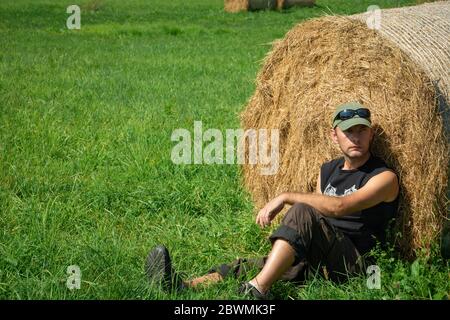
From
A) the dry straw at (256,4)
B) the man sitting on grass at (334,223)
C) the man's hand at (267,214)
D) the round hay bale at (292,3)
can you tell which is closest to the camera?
the man sitting on grass at (334,223)

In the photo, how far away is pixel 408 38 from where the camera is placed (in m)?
6.13

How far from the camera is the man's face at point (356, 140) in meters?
5.29

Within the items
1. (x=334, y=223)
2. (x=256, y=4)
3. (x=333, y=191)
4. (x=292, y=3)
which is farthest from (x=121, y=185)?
(x=292, y=3)

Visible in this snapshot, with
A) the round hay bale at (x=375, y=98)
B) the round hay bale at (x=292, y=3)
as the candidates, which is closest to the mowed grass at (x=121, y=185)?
the round hay bale at (x=375, y=98)

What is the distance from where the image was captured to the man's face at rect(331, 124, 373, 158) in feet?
17.4

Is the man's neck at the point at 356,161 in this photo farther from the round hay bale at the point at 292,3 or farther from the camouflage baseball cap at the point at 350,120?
the round hay bale at the point at 292,3

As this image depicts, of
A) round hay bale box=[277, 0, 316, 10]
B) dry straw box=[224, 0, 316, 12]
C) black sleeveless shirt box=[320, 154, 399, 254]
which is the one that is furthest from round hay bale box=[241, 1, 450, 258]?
round hay bale box=[277, 0, 316, 10]

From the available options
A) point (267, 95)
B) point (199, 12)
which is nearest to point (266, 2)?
point (199, 12)

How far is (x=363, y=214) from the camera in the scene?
5.27 metres

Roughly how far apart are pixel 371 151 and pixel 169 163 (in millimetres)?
2782

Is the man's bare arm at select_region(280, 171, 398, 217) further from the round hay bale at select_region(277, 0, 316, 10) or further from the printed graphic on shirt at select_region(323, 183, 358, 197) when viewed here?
the round hay bale at select_region(277, 0, 316, 10)

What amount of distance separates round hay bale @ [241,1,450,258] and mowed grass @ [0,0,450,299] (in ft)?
1.11

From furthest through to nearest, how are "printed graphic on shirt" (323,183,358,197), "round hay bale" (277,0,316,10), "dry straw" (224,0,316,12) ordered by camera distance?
"round hay bale" (277,0,316,10)
"dry straw" (224,0,316,12)
"printed graphic on shirt" (323,183,358,197)
